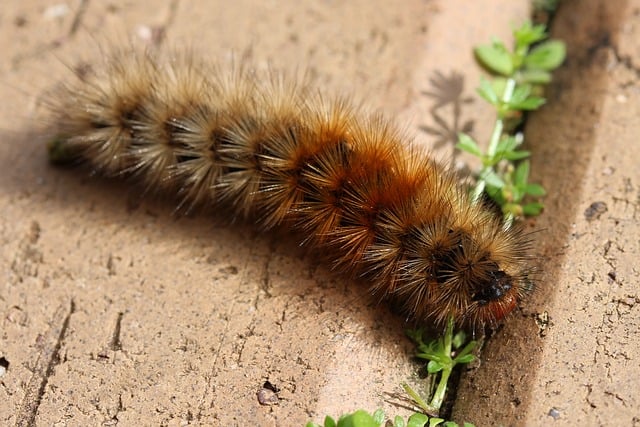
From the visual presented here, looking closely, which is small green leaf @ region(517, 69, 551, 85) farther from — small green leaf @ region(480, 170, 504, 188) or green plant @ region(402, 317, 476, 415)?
green plant @ region(402, 317, 476, 415)

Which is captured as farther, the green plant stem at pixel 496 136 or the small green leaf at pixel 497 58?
the small green leaf at pixel 497 58

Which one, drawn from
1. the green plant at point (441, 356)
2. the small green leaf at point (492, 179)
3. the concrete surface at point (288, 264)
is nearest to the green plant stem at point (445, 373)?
the green plant at point (441, 356)

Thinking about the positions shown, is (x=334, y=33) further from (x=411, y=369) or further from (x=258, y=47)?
(x=411, y=369)

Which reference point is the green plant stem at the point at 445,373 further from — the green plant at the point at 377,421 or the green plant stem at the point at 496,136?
the green plant stem at the point at 496,136

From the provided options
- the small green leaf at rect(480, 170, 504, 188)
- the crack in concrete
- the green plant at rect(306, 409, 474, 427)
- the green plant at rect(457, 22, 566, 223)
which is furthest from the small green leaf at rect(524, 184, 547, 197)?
the crack in concrete

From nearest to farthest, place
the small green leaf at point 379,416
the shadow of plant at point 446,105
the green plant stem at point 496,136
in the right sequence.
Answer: the small green leaf at point 379,416 < the green plant stem at point 496,136 < the shadow of plant at point 446,105
